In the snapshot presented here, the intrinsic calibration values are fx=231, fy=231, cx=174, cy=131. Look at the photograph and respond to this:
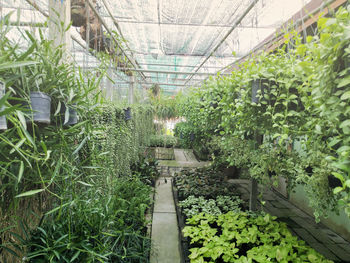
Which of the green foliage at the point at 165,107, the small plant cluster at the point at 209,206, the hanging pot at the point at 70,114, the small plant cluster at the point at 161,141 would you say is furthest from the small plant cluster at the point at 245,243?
the green foliage at the point at 165,107

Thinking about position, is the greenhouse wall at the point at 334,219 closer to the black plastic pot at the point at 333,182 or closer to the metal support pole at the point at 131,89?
the black plastic pot at the point at 333,182

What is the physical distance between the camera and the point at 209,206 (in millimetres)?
2910

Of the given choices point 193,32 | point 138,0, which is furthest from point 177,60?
point 138,0

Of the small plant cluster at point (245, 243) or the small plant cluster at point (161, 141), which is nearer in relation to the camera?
the small plant cluster at point (245, 243)

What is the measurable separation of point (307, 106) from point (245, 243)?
57.9 inches

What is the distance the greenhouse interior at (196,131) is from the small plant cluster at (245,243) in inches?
0.5

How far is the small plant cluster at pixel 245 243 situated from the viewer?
1729 millimetres

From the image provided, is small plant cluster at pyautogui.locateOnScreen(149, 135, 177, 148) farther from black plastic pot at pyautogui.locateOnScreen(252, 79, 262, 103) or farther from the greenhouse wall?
black plastic pot at pyautogui.locateOnScreen(252, 79, 262, 103)

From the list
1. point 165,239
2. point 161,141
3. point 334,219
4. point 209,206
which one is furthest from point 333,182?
point 161,141

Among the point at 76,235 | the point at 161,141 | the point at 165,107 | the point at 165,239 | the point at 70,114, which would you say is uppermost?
the point at 165,107

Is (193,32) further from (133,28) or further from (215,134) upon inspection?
(215,134)

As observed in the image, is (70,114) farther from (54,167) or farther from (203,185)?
(203,185)

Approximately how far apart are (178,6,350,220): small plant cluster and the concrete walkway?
118 centimetres

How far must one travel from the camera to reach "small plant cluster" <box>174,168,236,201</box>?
339 centimetres
